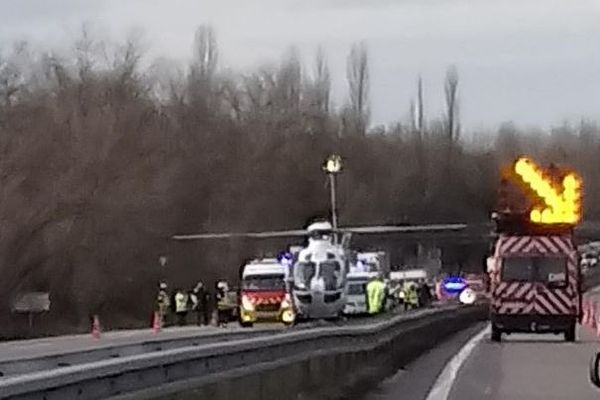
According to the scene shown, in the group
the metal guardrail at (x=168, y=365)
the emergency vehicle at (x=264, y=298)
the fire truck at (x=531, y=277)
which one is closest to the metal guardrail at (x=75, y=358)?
the metal guardrail at (x=168, y=365)

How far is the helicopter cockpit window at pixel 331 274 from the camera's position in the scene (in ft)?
197

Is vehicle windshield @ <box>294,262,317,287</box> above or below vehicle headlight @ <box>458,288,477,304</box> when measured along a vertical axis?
above

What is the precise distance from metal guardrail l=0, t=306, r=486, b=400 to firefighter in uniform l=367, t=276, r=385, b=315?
44.1 m

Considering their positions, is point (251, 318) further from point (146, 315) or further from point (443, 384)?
point (443, 384)

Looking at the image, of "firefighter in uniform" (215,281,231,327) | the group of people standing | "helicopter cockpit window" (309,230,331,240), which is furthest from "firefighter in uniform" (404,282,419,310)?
"helicopter cockpit window" (309,230,331,240)

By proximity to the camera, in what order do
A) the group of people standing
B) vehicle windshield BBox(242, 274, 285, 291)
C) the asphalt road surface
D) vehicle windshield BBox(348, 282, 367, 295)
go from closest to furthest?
1. the asphalt road surface
2. vehicle windshield BBox(242, 274, 285, 291)
3. the group of people standing
4. vehicle windshield BBox(348, 282, 367, 295)

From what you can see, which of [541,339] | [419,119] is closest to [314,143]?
[419,119]

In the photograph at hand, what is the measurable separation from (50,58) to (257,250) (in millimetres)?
15208

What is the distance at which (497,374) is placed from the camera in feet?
99.1

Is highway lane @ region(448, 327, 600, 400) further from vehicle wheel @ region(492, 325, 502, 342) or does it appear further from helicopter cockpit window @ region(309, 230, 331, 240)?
helicopter cockpit window @ region(309, 230, 331, 240)

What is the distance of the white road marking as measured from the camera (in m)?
24.9

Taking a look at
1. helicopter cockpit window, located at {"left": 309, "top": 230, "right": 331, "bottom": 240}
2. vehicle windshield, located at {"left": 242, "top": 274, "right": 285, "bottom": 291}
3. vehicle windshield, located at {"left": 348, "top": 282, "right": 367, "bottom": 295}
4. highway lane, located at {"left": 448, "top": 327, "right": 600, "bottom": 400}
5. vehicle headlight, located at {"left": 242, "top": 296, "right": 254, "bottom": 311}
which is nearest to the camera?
highway lane, located at {"left": 448, "top": 327, "right": 600, "bottom": 400}

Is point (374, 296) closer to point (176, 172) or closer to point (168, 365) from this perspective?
point (176, 172)

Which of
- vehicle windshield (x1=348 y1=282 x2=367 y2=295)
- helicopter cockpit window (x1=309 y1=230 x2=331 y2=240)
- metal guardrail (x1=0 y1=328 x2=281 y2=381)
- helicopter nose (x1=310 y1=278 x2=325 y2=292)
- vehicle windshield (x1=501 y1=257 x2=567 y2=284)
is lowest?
vehicle windshield (x1=348 y1=282 x2=367 y2=295)
